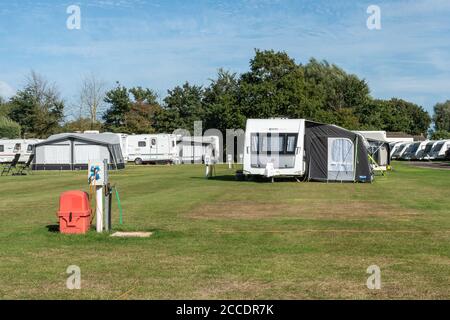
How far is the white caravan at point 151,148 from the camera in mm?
57781

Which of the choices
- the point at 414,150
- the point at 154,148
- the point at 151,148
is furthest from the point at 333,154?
the point at 414,150

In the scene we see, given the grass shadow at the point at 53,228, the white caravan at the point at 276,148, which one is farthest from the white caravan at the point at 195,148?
the grass shadow at the point at 53,228

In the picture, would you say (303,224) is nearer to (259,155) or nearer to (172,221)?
(172,221)

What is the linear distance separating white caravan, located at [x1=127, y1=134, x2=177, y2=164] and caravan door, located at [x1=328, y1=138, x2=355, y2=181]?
30.6 meters

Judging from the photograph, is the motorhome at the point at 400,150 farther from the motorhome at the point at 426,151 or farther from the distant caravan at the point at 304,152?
the distant caravan at the point at 304,152

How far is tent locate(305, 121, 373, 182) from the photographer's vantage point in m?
28.5

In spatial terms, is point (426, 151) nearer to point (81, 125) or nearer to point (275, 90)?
point (275, 90)

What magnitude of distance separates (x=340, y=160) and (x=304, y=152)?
67.2 inches

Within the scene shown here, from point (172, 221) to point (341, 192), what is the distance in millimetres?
9983

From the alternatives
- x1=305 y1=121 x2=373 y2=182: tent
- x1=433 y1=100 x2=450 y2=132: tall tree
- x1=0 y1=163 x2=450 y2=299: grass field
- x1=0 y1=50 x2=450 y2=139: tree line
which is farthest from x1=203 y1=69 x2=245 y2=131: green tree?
x1=433 y1=100 x2=450 y2=132: tall tree

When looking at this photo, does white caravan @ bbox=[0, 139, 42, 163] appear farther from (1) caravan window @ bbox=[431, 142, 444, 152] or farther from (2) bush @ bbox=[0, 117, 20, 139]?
(1) caravan window @ bbox=[431, 142, 444, 152]

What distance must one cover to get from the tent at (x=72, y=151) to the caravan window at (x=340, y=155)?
2206 centimetres
